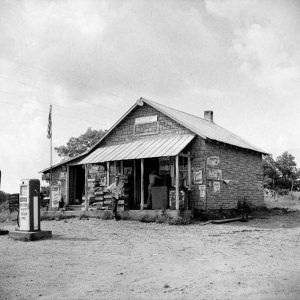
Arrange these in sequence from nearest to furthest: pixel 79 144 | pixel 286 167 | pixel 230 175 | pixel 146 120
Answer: pixel 230 175, pixel 146 120, pixel 79 144, pixel 286 167

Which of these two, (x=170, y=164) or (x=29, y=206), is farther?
(x=170, y=164)

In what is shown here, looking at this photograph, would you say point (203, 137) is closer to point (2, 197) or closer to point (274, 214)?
point (274, 214)

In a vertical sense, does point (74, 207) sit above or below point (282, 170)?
below

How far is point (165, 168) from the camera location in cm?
1977

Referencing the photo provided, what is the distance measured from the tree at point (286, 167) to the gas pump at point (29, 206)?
73883 millimetres

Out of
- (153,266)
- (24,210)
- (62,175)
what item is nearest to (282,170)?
(62,175)

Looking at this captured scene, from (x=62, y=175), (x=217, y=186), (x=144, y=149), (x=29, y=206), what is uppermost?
(x=144, y=149)

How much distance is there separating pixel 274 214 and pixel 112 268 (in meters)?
15.6

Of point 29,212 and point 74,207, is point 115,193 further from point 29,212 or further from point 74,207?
point 29,212

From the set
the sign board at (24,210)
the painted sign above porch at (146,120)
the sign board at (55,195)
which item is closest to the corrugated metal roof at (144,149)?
the painted sign above porch at (146,120)

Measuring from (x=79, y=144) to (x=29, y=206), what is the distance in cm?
3869

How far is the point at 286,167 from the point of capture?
266ft

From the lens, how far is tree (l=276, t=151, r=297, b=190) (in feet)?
265

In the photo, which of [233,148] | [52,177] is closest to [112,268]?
[233,148]
